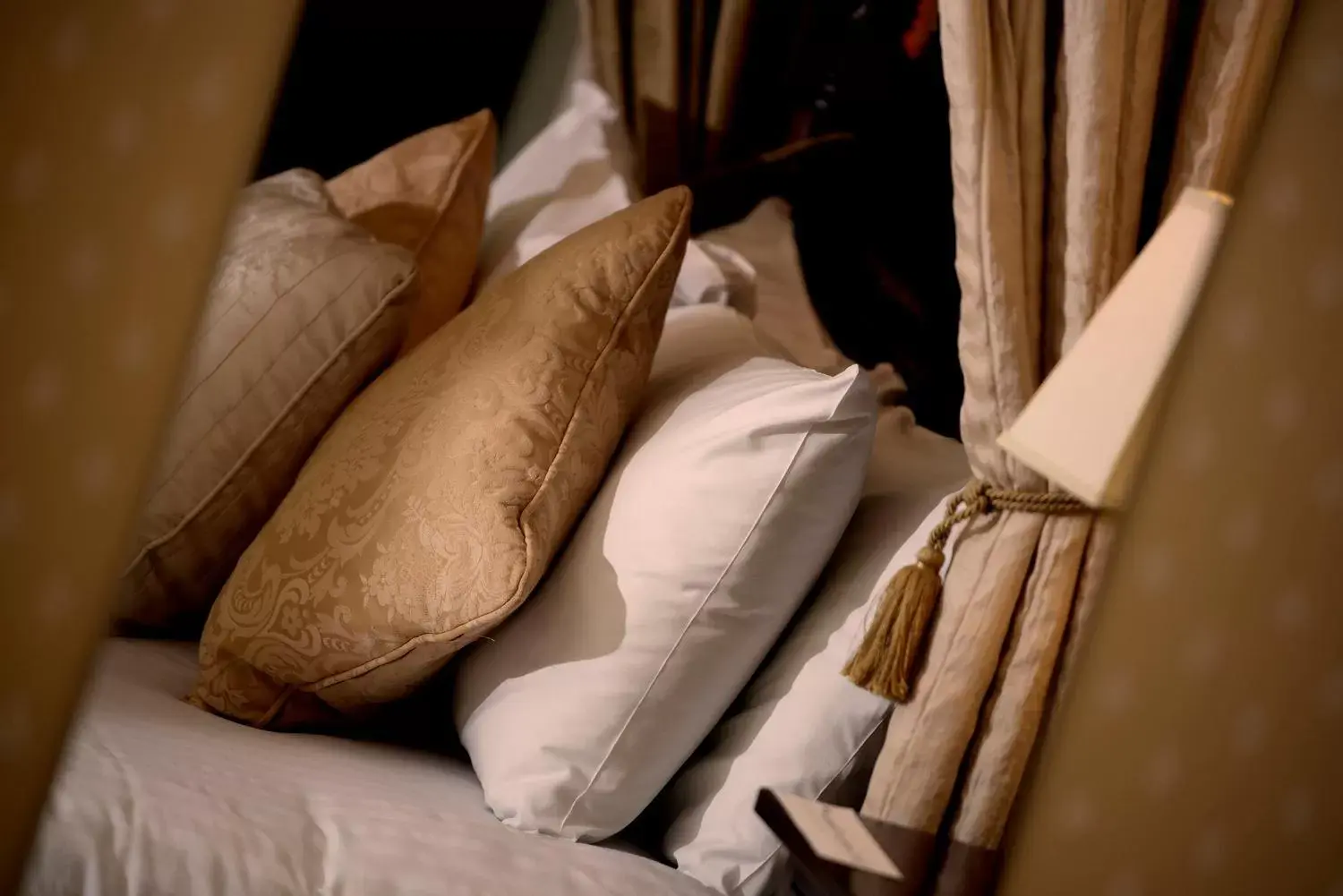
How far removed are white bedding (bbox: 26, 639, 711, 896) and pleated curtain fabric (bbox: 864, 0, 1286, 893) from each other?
220 millimetres

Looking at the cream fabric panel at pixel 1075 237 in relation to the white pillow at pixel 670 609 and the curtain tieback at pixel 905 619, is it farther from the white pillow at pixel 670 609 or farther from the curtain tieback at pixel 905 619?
the white pillow at pixel 670 609

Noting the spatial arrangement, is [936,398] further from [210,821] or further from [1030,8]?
[210,821]

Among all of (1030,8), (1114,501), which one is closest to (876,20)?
(1030,8)

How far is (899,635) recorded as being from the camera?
0.76m

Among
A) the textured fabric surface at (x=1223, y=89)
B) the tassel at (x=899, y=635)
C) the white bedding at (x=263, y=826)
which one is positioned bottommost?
the white bedding at (x=263, y=826)

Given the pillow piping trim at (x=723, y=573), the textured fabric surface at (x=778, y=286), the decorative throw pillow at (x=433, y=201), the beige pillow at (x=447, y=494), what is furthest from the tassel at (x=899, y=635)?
the decorative throw pillow at (x=433, y=201)

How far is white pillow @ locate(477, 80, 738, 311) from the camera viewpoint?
1264 mm

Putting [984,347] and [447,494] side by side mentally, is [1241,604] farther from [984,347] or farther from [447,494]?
[447,494]

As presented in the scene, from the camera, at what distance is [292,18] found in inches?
14.2

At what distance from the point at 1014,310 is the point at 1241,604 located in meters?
0.32

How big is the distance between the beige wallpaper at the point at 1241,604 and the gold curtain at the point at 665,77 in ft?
4.40

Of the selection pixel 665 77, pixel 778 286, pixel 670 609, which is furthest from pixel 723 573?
pixel 665 77

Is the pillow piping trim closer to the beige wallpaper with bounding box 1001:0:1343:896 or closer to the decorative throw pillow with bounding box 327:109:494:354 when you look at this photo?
the beige wallpaper with bounding box 1001:0:1343:896

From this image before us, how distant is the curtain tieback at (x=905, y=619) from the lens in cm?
76
